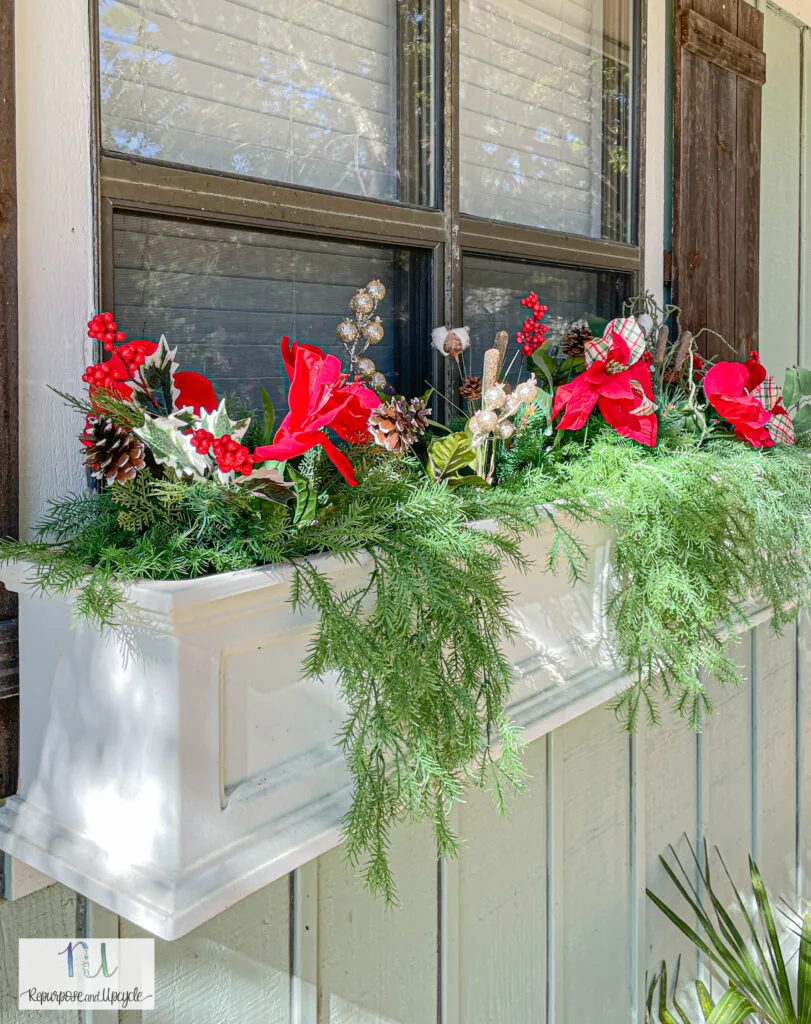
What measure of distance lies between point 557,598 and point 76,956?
711 mm

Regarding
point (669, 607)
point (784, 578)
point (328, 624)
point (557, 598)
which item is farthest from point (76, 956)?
point (784, 578)

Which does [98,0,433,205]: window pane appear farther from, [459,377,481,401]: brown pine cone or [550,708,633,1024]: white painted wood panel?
[550,708,633,1024]: white painted wood panel

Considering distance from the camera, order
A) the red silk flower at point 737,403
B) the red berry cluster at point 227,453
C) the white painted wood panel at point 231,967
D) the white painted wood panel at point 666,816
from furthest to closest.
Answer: the white painted wood panel at point 666,816 → the red silk flower at point 737,403 → the white painted wood panel at point 231,967 → the red berry cluster at point 227,453

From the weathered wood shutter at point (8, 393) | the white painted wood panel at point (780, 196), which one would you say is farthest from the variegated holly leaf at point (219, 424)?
the white painted wood panel at point (780, 196)

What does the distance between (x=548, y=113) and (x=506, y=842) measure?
4.20ft

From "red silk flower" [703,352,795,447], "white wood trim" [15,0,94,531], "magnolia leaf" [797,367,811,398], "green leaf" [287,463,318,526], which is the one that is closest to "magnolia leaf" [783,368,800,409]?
"magnolia leaf" [797,367,811,398]

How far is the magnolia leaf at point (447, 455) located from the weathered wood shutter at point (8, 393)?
48cm

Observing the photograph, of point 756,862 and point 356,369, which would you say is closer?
point 356,369

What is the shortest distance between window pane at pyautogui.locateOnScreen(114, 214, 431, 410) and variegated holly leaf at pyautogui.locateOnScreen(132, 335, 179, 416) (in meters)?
0.19

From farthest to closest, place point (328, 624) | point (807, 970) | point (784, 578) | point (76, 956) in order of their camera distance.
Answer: point (807, 970)
point (784, 578)
point (76, 956)
point (328, 624)

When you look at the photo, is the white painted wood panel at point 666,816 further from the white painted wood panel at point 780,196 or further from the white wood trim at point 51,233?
the white wood trim at point 51,233

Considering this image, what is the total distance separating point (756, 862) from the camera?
2203mm

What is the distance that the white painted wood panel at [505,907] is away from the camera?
1.38m

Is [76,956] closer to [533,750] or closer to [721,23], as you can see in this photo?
[533,750]
